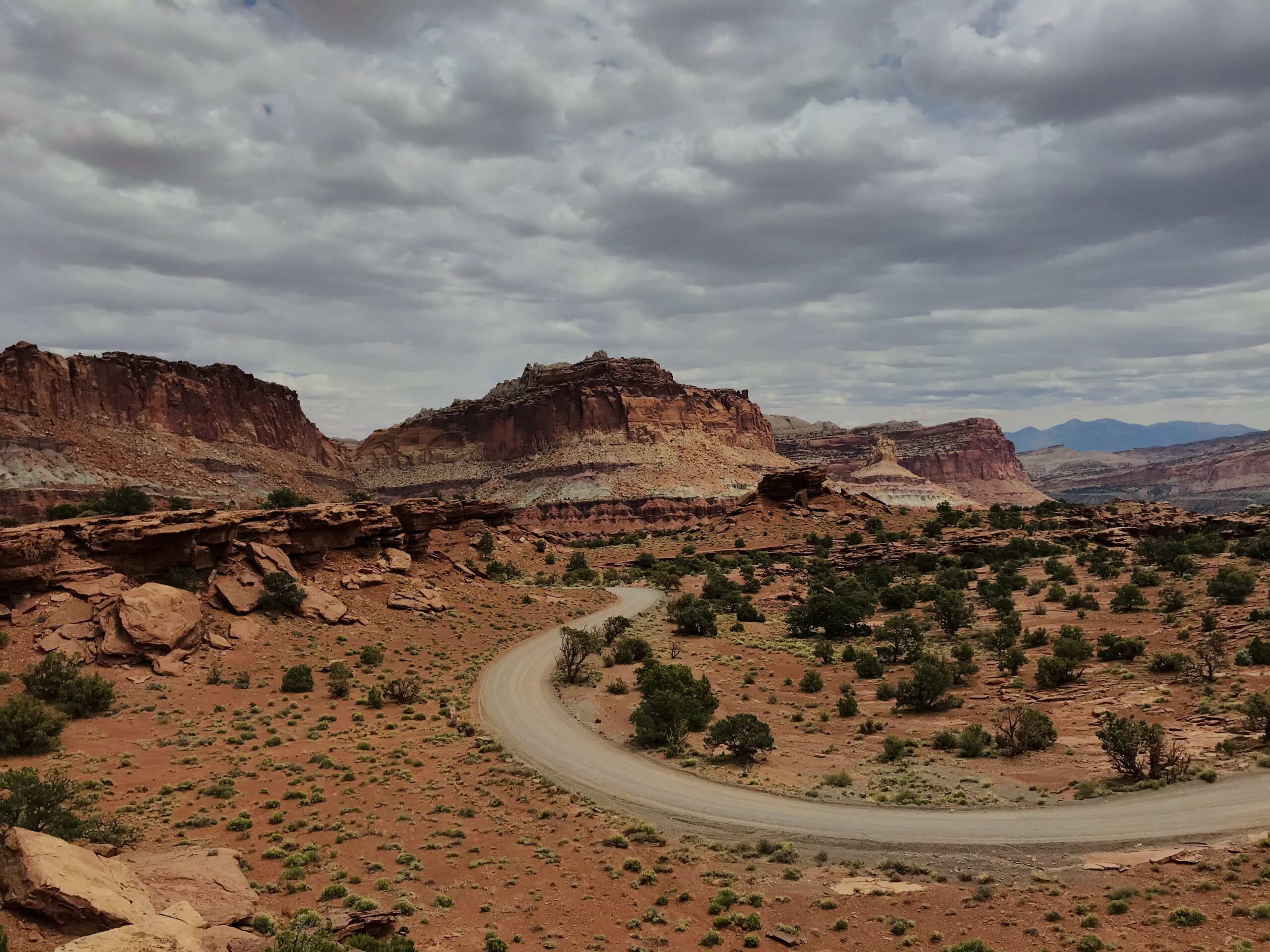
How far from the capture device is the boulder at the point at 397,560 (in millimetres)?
50656

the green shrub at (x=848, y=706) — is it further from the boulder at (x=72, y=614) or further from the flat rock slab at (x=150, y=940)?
the boulder at (x=72, y=614)

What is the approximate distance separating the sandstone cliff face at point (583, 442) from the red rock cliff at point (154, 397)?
2773 centimetres

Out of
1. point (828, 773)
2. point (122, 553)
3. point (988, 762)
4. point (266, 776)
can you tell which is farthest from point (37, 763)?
point (988, 762)

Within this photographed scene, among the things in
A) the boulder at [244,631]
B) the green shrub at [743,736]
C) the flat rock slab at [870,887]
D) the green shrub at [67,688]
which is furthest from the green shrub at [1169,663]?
the green shrub at [67,688]

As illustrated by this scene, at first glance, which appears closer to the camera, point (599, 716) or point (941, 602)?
point (599, 716)

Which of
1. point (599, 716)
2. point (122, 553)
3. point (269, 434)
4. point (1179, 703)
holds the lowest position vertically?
point (599, 716)

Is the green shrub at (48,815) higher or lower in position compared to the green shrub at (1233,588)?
lower

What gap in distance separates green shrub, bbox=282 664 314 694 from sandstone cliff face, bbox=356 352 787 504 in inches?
3947

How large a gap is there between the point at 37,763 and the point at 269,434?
135 meters

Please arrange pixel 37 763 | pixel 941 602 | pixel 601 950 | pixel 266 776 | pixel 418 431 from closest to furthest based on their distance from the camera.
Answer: pixel 601 950
pixel 37 763
pixel 266 776
pixel 941 602
pixel 418 431

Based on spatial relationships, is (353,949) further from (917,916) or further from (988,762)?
(988,762)

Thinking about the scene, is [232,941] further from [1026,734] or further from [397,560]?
[397,560]

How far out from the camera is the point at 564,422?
15550cm

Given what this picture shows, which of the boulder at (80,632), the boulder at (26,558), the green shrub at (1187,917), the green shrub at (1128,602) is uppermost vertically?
the boulder at (26,558)
